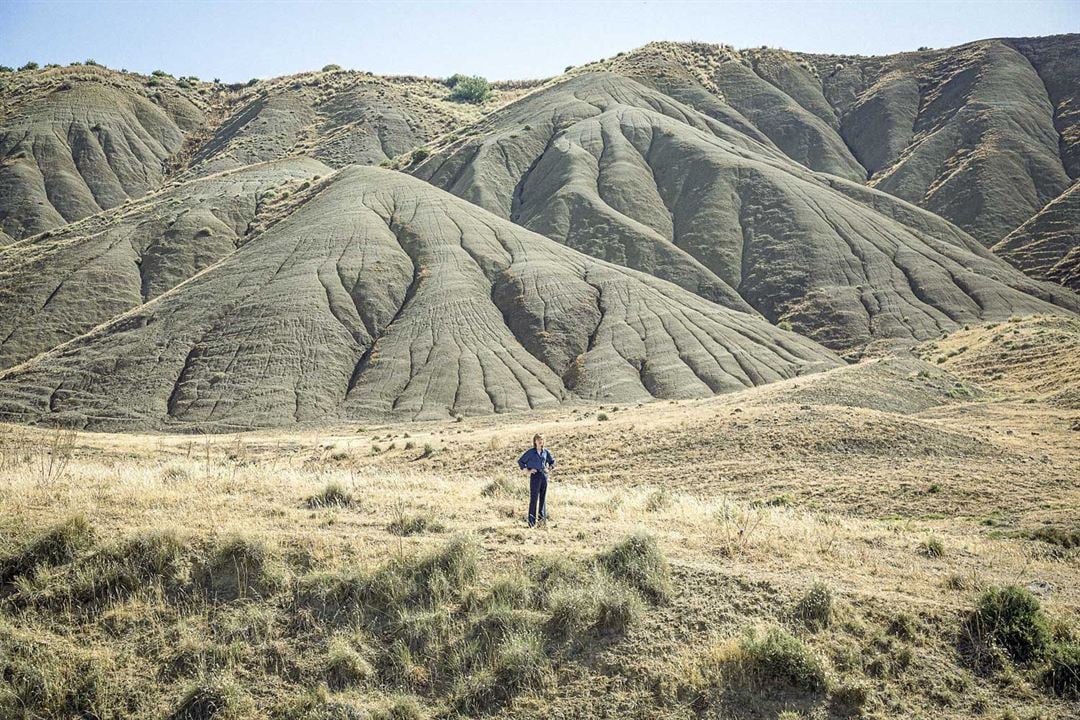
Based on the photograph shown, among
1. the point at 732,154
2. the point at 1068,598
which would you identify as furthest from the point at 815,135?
the point at 1068,598

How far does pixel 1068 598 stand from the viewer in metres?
11.3

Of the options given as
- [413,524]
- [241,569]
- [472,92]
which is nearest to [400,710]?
[241,569]

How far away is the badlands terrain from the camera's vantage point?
9.38m

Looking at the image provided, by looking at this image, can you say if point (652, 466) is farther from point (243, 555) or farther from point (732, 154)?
point (732, 154)

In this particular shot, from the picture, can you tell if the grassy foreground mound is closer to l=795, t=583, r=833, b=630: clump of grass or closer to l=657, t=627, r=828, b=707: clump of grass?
l=657, t=627, r=828, b=707: clump of grass

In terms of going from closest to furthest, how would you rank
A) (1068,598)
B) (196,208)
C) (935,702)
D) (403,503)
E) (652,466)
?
(935,702) < (1068,598) < (403,503) < (652,466) < (196,208)

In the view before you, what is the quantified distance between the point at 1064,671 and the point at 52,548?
45.1ft

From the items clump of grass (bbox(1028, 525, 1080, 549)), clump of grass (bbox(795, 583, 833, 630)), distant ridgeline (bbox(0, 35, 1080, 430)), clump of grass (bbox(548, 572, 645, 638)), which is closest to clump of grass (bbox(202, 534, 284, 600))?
clump of grass (bbox(548, 572, 645, 638))

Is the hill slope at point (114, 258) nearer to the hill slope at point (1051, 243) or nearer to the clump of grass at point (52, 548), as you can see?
the clump of grass at point (52, 548)

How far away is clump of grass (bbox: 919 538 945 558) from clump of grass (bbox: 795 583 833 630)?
186 inches

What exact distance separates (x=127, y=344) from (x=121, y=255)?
2171 cm

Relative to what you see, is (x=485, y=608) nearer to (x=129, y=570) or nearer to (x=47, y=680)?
(x=129, y=570)

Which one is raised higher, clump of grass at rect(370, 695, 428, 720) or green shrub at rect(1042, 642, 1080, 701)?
green shrub at rect(1042, 642, 1080, 701)

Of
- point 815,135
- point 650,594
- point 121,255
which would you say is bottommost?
point 650,594
